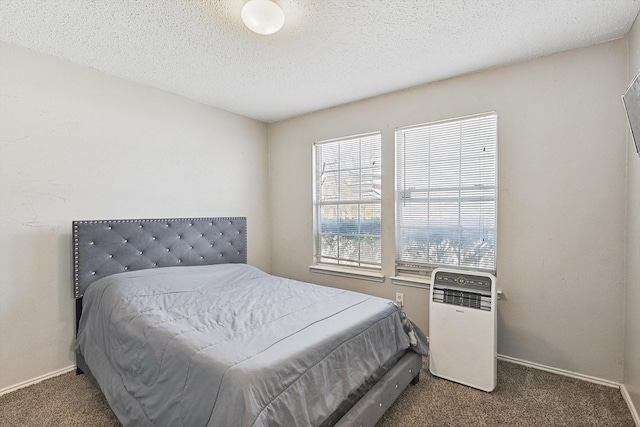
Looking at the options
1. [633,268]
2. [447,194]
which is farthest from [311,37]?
[633,268]

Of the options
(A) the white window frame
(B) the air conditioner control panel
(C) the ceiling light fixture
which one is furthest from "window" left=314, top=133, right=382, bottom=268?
(C) the ceiling light fixture

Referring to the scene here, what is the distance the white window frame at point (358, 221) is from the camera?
129 inches

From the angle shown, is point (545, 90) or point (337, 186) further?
point (337, 186)

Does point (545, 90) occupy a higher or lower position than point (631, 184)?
higher

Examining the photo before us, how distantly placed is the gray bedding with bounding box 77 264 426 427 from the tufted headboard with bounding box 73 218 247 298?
0.59 ft

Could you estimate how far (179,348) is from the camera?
1.55 m

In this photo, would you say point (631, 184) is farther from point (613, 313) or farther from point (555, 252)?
point (613, 313)

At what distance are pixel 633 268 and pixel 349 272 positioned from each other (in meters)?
2.22

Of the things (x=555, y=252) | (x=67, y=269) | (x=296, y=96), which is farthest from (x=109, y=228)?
(x=555, y=252)

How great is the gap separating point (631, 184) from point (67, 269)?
13.5ft

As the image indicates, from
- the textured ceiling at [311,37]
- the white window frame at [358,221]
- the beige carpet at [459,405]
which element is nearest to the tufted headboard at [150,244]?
the beige carpet at [459,405]

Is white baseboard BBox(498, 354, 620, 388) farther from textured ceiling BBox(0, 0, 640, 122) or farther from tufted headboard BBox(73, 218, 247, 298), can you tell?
tufted headboard BBox(73, 218, 247, 298)

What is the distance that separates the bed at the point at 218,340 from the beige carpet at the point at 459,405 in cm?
15

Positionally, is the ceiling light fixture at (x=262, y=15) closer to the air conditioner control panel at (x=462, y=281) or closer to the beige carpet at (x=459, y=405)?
the air conditioner control panel at (x=462, y=281)
